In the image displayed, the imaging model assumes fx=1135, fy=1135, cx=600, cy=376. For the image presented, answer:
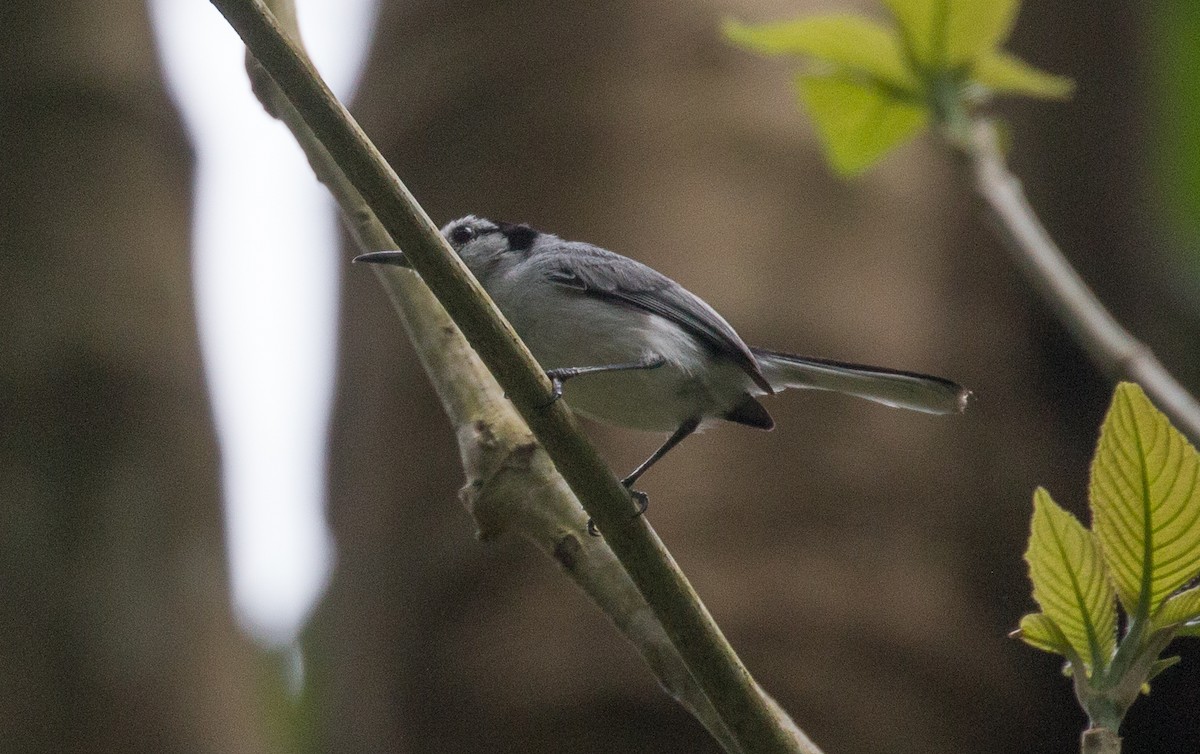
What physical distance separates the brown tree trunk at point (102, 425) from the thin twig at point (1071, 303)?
2445mm

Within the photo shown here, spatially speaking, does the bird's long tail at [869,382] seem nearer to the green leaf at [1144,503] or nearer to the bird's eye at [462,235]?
the bird's eye at [462,235]

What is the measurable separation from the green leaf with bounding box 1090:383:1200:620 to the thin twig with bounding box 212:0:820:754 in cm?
37

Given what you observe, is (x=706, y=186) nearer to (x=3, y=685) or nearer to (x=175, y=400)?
(x=175, y=400)

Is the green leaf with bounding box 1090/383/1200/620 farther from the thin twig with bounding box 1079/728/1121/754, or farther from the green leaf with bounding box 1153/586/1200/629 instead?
the thin twig with bounding box 1079/728/1121/754

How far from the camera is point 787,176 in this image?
3.83 metres

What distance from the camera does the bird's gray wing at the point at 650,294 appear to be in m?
2.38

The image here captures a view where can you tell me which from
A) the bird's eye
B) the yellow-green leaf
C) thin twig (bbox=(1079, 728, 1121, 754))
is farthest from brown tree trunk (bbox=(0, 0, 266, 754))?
thin twig (bbox=(1079, 728, 1121, 754))

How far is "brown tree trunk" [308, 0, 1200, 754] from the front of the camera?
10.2ft

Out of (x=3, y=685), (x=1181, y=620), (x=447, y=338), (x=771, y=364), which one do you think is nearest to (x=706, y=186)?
(x=771, y=364)

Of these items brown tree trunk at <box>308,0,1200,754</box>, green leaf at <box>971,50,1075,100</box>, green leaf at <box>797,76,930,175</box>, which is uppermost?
green leaf at <box>971,50,1075,100</box>

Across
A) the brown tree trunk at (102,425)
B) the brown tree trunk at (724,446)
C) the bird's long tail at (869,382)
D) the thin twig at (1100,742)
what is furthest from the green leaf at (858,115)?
the brown tree trunk at (102,425)

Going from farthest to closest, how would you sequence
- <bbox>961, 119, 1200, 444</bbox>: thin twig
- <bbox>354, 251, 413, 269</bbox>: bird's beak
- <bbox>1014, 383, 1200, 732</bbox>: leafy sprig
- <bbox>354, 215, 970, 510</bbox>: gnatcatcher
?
<bbox>354, 215, 970, 510</bbox>: gnatcatcher < <bbox>354, 251, 413, 269</bbox>: bird's beak < <bbox>961, 119, 1200, 444</bbox>: thin twig < <bbox>1014, 383, 1200, 732</bbox>: leafy sprig

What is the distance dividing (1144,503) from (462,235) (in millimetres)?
1947

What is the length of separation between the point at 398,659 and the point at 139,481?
92 centimetres
